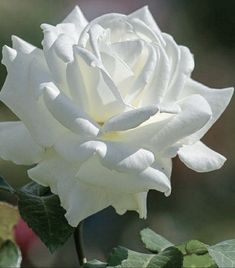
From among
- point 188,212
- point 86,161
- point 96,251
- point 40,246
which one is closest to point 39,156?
point 86,161

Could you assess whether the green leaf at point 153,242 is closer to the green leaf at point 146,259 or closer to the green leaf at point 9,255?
the green leaf at point 146,259

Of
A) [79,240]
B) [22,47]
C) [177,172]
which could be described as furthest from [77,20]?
[177,172]

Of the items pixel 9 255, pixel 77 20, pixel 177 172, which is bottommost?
pixel 177 172

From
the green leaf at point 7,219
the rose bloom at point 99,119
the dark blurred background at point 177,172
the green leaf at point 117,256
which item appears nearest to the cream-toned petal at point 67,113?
the rose bloom at point 99,119

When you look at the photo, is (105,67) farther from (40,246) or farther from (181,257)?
(40,246)

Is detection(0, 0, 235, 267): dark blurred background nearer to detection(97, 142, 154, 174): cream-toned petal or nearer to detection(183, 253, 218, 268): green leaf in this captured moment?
detection(183, 253, 218, 268): green leaf

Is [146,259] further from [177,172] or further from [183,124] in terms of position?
[177,172]
